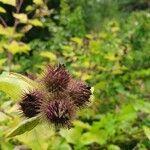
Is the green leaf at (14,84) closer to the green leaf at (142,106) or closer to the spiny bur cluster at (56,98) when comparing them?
the spiny bur cluster at (56,98)

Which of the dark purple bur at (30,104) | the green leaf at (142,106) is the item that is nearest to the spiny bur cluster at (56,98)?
the dark purple bur at (30,104)

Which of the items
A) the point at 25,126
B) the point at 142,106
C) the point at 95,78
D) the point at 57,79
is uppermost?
the point at 95,78

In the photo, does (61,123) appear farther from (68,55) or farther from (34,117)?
(68,55)

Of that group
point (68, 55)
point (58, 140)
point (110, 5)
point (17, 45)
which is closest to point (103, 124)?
point (58, 140)

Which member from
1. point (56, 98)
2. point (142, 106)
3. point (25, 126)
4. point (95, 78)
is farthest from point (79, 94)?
point (95, 78)

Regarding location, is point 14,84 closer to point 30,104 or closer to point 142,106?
point 30,104

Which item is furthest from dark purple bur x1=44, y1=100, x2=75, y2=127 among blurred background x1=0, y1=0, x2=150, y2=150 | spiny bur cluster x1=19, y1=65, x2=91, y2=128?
blurred background x1=0, y1=0, x2=150, y2=150
